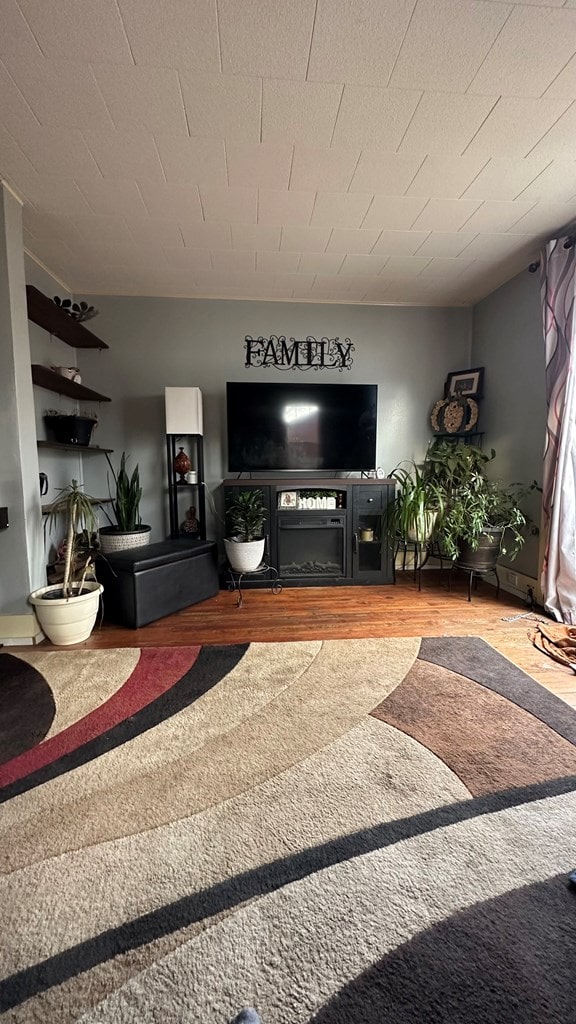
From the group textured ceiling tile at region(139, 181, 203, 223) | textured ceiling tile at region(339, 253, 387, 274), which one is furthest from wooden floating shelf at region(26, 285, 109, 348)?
textured ceiling tile at region(339, 253, 387, 274)

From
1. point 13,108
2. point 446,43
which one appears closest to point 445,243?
point 446,43

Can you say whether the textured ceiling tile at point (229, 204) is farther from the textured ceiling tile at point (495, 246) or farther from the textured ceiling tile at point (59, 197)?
the textured ceiling tile at point (495, 246)

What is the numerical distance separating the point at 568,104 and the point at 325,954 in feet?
9.02

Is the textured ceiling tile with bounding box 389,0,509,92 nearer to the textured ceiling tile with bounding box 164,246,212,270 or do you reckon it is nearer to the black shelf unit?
the textured ceiling tile with bounding box 164,246,212,270

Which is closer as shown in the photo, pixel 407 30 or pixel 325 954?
pixel 325 954

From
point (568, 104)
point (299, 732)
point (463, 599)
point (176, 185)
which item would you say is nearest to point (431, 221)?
point (568, 104)

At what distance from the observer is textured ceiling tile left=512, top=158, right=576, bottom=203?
1796mm

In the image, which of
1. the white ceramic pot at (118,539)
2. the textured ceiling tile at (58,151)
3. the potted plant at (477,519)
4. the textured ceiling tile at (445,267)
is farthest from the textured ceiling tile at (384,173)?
the white ceramic pot at (118,539)

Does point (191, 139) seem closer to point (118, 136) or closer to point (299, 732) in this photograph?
point (118, 136)

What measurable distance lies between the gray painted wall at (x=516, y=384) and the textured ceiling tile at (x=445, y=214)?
2.66 feet

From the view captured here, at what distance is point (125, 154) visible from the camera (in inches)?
67.4

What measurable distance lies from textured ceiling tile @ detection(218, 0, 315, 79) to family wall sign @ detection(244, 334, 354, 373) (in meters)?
1.89

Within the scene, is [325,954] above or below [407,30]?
below

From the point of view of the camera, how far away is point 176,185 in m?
1.89
